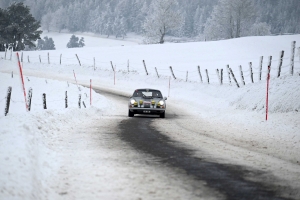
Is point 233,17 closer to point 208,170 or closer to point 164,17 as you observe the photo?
point 164,17

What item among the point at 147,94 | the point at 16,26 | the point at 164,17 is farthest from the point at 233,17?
the point at 147,94

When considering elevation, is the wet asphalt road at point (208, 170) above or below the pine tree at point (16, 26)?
below

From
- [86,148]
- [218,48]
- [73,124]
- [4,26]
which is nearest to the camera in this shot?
[86,148]

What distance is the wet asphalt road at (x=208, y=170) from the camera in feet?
15.6

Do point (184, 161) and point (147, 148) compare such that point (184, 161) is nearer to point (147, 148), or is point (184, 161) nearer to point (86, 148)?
point (147, 148)

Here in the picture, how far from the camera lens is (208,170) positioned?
6.00 m

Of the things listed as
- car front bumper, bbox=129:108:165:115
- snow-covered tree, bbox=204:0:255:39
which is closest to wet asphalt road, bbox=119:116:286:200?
car front bumper, bbox=129:108:165:115

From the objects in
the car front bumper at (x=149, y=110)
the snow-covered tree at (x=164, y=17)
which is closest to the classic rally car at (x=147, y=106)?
the car front bumper at (x=149, y=110)

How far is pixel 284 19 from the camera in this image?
188875 millimetres

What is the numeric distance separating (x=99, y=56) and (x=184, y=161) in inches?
2055

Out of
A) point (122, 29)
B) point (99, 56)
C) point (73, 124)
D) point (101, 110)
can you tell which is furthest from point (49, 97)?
point (122, 29)

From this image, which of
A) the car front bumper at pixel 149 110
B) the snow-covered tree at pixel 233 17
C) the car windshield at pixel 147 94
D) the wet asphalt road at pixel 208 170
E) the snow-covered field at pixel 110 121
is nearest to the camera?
the wet asphalt road at pixel 208 170

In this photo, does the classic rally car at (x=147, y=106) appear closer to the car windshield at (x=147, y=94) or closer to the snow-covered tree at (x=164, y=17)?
the car windshield at (x=147, y=94)

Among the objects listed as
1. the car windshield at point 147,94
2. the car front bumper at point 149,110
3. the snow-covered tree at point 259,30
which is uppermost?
the snow-covered tree at point 259,30
